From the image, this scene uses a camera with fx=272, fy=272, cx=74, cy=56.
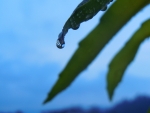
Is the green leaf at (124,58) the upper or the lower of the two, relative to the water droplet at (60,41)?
lower

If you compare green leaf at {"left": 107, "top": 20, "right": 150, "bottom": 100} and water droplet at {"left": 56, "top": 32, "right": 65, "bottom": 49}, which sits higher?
water droplet at {"left": 56, "top": 32, "right": 65, "bottom": 49}
